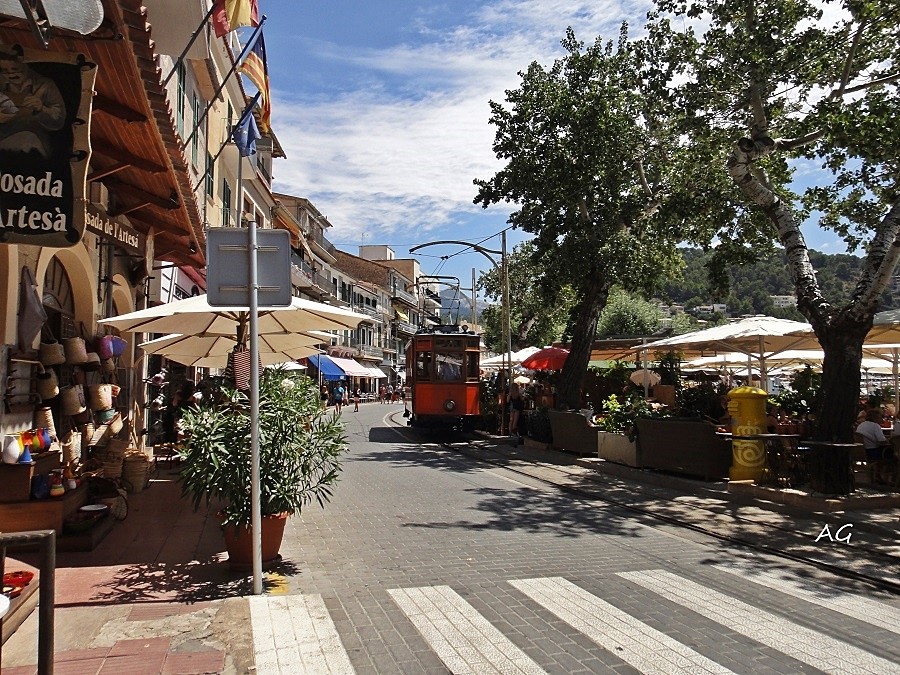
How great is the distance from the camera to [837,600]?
591 cm

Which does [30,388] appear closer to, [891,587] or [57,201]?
[57,201]

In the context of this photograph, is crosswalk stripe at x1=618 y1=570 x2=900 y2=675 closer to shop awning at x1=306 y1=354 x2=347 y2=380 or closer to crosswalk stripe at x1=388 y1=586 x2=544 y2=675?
crosswalk stripe at x1=388 y1=586 x2=544 y2=675

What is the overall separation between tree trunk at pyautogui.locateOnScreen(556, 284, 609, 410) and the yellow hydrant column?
811 cm

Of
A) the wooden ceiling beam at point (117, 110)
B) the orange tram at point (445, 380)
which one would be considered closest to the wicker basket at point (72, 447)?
the wooden ceiling beam at point (117, 110)

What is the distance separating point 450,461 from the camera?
16344 mm

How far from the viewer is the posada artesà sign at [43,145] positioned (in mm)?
4582

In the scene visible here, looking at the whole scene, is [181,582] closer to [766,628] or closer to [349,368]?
[766,628]

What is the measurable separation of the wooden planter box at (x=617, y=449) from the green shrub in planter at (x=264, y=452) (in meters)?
7.96

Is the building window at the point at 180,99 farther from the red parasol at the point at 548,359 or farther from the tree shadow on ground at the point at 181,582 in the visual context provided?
the red parasol at the point at 548,359

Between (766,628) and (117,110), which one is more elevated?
(117,110)

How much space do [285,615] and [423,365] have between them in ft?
54.6

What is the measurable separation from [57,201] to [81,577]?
3.28 meters

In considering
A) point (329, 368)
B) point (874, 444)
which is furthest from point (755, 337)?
point (329, 368)

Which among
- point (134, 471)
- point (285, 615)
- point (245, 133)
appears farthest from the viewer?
point (245, 133)
